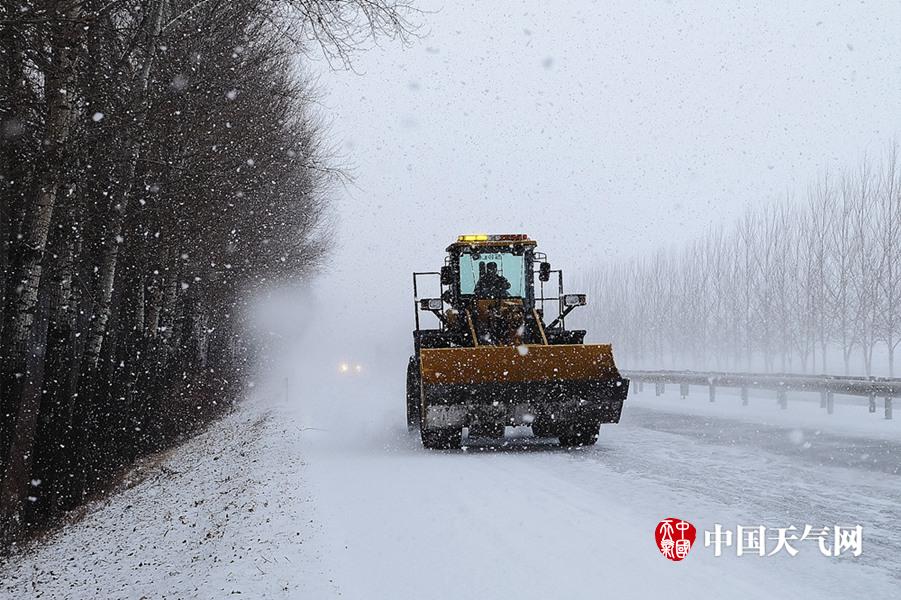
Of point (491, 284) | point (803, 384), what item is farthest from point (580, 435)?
point (803, 384)

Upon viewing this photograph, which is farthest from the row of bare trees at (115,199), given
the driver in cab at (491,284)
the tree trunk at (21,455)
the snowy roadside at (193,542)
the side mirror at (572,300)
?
the side mirror at (572,300)

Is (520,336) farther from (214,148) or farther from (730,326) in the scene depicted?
(730,326)

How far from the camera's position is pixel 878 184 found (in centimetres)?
2927

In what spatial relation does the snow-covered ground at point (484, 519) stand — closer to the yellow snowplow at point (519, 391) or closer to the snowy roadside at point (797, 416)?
the snowy roadside at point (797, 416)

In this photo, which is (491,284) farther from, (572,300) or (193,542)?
(193,542)

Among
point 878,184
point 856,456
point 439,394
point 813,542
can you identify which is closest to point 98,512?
point 439,394

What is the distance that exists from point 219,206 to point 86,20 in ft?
28.9

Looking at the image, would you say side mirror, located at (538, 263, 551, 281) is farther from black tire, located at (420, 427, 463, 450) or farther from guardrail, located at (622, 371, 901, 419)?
Answer: guardrail, located at (622, 371, 901, 419)

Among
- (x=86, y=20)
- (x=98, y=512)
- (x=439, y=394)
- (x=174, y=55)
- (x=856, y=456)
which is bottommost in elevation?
(x=98, y=512)

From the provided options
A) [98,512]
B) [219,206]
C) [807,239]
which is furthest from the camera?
[807,239]

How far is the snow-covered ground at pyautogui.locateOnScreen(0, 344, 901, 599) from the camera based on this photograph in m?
4.66

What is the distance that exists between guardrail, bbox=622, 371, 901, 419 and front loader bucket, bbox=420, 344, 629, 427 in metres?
6.24

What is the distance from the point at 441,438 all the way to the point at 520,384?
1.30 m

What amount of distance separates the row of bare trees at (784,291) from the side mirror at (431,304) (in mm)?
21645
